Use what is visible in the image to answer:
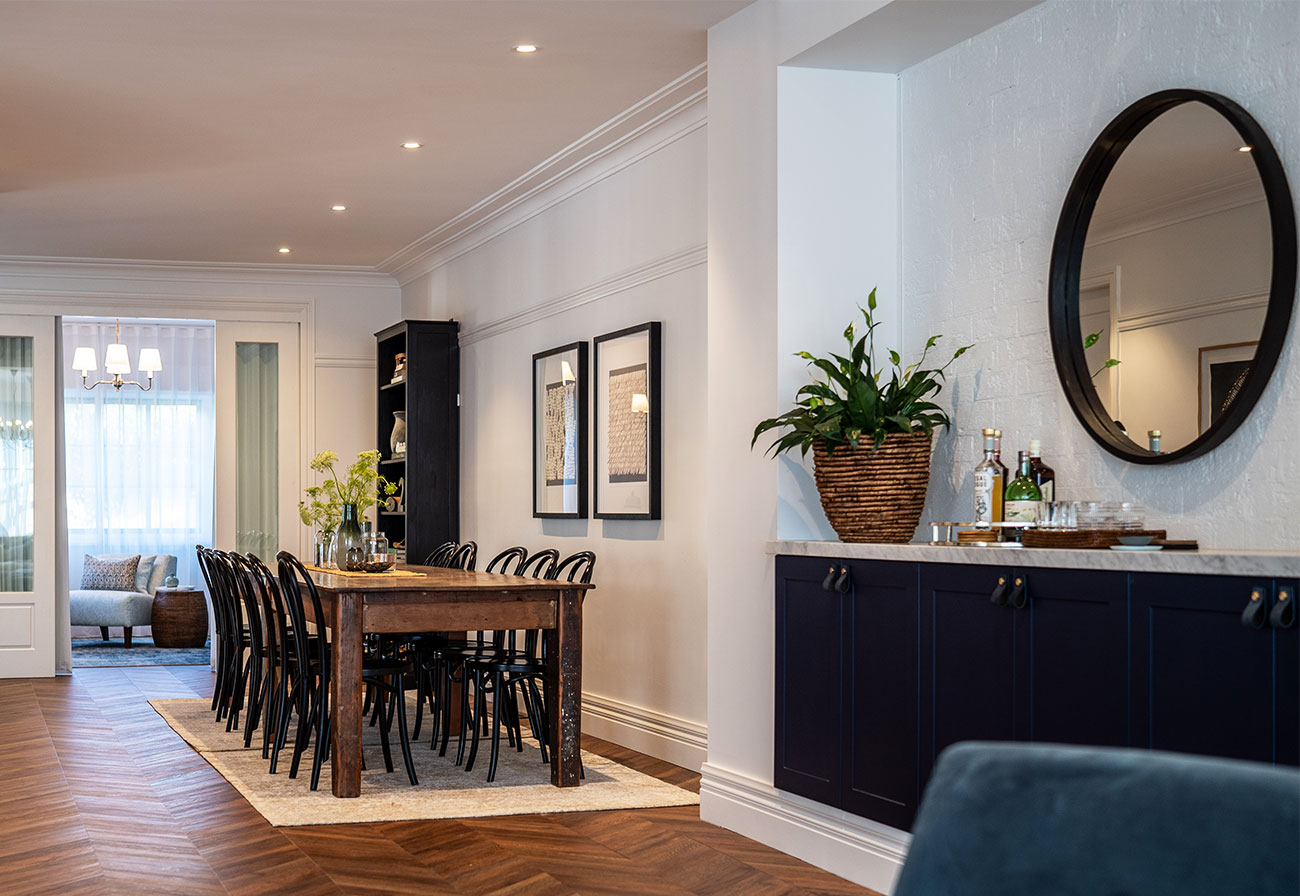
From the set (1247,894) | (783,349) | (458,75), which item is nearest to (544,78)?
(458,75)

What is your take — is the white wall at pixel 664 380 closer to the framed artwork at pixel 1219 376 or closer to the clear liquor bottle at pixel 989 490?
the clear liquor bottle at pixel 989 490

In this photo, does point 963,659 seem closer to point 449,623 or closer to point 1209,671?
point 1209,671

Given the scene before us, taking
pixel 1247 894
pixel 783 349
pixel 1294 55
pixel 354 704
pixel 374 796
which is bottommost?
pixel 374 796

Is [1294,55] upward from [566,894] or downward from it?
upward

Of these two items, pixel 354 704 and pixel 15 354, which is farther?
pixel 15 354

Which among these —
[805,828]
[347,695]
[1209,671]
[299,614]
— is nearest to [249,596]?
[299,614]

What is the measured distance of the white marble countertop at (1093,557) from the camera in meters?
2.42

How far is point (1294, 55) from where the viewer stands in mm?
2908

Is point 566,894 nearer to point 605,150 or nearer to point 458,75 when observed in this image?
point 458,75

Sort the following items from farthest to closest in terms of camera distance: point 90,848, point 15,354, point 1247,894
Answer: point 15,354 → point 90,848 → point 1247,894

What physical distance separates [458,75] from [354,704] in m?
2.55

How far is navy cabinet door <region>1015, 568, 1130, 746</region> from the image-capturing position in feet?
9.10

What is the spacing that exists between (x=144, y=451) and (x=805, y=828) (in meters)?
10.1

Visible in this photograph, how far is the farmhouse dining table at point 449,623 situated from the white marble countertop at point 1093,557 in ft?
4.81
